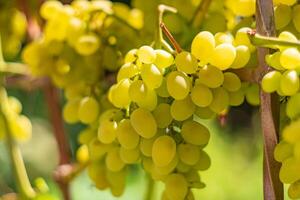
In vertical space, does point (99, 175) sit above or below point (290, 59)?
below

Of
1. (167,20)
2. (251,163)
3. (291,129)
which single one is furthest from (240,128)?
(291,129)

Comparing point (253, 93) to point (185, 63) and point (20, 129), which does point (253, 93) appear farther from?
point (20, 129)

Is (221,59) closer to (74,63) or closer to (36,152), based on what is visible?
(74,63)

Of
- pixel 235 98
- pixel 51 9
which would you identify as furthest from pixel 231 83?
pixel 51 9

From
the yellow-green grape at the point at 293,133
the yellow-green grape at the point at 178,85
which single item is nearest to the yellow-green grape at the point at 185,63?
the yellow-green grape at the point at 178,85

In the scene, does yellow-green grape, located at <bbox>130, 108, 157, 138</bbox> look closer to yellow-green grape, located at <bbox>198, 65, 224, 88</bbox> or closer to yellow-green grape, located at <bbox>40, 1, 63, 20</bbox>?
yellow-green grape, located at <bbox>198, 65, 224, 88</bbox>

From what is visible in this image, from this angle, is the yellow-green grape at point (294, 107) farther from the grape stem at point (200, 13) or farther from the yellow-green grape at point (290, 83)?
the grape stem at point (200, 13)

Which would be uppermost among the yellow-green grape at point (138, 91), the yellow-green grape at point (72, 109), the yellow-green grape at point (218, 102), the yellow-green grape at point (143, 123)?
the yellow-green grape at point (218, 102)

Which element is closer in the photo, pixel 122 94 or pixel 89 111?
pixel 122 94
